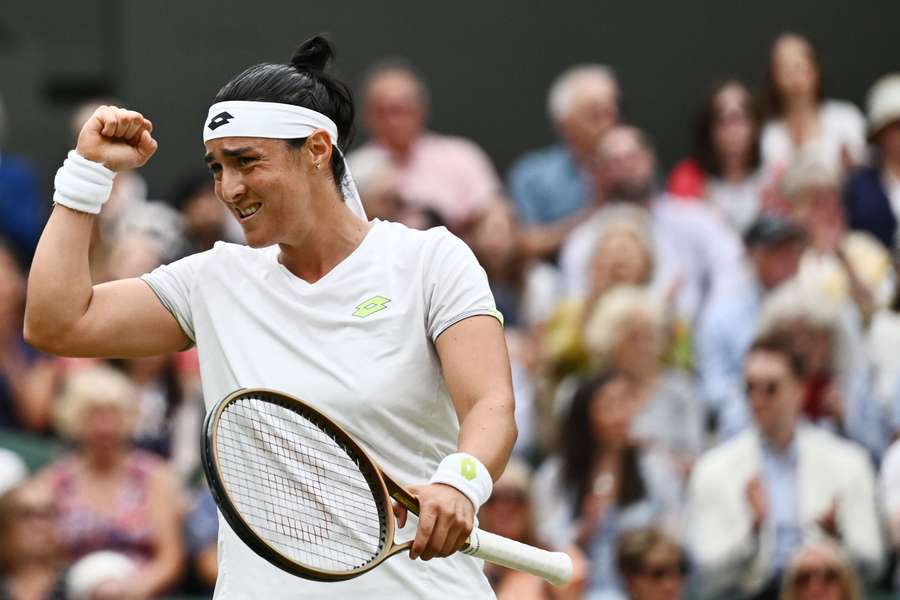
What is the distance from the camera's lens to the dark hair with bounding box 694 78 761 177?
29.7 feet

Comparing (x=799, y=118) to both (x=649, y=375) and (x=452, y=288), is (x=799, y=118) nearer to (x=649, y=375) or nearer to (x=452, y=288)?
(x=649, y=375)

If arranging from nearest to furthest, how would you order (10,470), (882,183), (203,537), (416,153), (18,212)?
(10,470)
(203,537)
(18,212)
(882,183)
(416,153)

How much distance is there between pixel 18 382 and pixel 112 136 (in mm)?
3903

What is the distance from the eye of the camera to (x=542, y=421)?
7.62 m

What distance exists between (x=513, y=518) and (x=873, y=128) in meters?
3.47

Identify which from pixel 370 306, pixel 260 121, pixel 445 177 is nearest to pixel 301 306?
pixel 370 306

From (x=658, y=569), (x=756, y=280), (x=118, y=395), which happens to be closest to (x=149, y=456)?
(x=118, y=395)

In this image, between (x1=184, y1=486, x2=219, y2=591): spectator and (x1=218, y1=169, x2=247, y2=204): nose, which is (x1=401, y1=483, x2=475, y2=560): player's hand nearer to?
(x1=218, y1=169, x2=247, y2=204): nose

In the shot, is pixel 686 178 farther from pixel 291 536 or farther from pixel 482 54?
pixel 291 536

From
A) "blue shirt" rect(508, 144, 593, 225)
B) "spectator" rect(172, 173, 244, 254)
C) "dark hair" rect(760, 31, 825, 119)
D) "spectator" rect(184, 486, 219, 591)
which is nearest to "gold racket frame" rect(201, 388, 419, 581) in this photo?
"spectator" rect(184, 486, 219, 591)

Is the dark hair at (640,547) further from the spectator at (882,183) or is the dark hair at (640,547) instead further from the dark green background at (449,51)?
the dark green background at (449,51)

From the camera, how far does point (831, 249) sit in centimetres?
831

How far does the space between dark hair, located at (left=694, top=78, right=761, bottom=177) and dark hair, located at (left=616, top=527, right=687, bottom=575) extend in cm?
308

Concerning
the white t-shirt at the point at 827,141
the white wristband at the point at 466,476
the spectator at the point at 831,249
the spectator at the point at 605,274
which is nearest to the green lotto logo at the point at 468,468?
the white wristband at the point at 466,476
